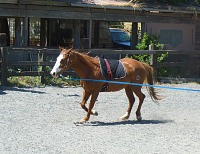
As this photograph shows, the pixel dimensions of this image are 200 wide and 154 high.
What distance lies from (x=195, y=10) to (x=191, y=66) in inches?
102

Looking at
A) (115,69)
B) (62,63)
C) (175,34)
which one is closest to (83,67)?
(62,63)

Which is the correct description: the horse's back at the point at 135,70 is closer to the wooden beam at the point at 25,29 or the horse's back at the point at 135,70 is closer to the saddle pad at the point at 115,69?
the saddle pad at the point at 115,69

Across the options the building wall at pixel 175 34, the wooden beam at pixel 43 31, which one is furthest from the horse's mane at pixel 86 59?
the wooden beam at pixel 43 31

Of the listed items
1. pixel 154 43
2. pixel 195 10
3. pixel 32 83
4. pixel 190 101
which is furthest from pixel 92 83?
pixel 195 10

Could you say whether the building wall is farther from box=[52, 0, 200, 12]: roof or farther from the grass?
the grass

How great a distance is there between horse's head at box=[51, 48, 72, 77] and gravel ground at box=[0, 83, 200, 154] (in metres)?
1.04

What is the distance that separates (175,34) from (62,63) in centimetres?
1316

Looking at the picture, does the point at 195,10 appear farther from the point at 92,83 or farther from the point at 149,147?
the point at 149,147

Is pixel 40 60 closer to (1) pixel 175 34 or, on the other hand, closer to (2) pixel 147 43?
(2) pixel 147 43

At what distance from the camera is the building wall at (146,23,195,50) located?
Result: 21203 mm

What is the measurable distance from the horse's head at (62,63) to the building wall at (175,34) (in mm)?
11840

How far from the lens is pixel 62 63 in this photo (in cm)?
949

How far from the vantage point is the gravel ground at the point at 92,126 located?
7.57 m

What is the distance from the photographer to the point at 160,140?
324 inches
